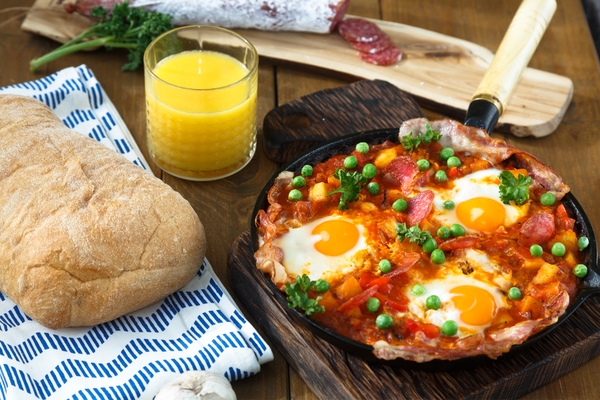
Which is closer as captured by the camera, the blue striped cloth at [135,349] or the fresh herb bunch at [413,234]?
the blue striped cloth at [135,349]

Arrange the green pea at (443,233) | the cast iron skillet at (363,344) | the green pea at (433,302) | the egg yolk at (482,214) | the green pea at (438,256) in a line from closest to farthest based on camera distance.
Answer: the cast iron skillet at (363,344)
the green pea at (433,302)
the green pea at (438,256)
the green pea at (443,233)
the egg yolk at (482,214)

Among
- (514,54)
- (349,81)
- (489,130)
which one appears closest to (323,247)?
(489,130)

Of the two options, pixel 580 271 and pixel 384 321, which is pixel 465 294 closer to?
pixel 384 321

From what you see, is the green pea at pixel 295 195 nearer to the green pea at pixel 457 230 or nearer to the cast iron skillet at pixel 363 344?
the cast iron skillet at pixel 363 344

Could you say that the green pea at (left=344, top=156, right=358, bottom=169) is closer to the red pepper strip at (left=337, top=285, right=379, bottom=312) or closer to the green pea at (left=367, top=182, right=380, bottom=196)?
the green pea at (left=367, top=182, right=380, bottom=196)

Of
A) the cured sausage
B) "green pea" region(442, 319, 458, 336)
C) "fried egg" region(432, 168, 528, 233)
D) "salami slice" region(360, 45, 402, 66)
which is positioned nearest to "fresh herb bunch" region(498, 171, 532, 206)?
"fried egg" region(432, 168, 528, 233)

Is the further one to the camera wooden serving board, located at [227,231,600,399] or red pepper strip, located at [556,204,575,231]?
red pepper strip, located at [556,204,575,231]

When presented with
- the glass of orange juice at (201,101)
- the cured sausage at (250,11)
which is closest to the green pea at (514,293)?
the glass of orange juice at (201,101)
